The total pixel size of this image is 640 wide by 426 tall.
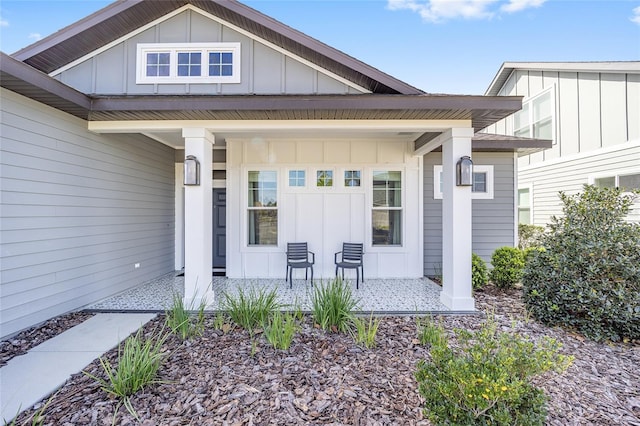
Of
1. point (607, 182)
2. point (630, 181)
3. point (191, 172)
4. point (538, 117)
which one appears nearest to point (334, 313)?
point (191, 172)

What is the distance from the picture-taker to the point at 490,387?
71.3 inches

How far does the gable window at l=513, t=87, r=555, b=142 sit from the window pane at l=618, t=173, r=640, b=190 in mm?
2457

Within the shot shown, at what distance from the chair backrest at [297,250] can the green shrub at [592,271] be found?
3.86 metres

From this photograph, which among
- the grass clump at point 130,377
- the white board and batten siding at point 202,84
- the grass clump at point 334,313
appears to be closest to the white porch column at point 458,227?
the white board and batten siding at point 202,84

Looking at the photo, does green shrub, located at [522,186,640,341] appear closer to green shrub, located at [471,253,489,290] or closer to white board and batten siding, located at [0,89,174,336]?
green shrub, located at [471,253,489,290]

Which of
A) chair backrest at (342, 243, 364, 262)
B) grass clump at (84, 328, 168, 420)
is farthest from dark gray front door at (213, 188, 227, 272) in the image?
grass clump at (84, 328, 168, 420)

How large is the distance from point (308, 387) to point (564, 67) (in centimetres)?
1100

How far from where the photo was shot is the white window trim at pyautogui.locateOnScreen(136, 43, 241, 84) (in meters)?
4.83

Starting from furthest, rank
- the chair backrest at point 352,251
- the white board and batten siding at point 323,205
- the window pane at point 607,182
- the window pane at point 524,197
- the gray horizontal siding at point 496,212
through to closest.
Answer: the window pane at point 524,197 → the window pane at point 607,182 → the gray horizontal siding at point 496,212 → the white board and batten siding at point 323,205 → the chair backrest at point 352,251

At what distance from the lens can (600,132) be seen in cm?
793

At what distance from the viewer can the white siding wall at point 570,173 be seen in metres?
7.20

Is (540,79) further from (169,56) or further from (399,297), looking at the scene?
(169,56)

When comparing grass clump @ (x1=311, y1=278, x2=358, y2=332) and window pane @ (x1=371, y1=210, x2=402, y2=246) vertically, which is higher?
window pane @ (x1=371, y1=210, x2=402, y2=246)

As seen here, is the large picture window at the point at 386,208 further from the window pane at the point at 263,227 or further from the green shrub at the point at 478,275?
the window pane at the point at 263,227
